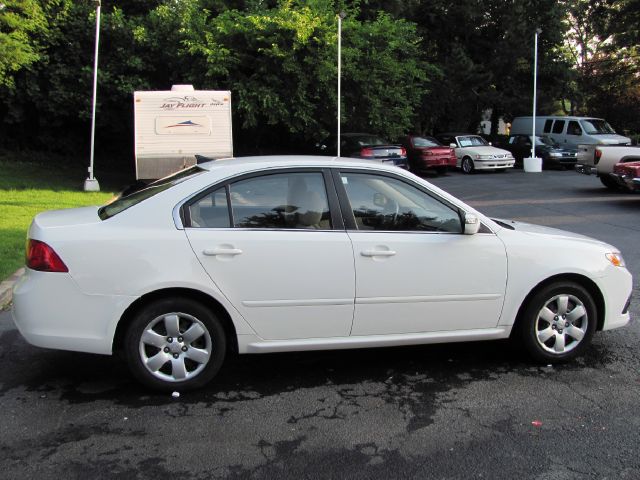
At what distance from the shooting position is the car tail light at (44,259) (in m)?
3.79

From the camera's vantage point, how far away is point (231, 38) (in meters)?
18.2

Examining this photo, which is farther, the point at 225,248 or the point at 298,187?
the point at 298,187

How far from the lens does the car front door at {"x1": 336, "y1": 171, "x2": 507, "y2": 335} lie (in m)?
4.12

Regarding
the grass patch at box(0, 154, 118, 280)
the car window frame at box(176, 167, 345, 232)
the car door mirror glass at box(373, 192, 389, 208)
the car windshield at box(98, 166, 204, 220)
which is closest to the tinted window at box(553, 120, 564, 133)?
the grass patch at box(0, 154, 118, 280)

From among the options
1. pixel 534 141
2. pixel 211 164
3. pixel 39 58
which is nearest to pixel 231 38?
pixel 39 58

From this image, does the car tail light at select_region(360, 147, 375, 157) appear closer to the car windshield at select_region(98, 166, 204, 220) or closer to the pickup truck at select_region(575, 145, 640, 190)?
the pickup truck at select_region(575, 145, 640, 190)

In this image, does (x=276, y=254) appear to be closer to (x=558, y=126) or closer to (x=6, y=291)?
→ (x=6, y=291)

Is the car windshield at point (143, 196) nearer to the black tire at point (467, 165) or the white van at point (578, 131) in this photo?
the black tire at point (467, 165)

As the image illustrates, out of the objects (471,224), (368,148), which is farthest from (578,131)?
(471,224)

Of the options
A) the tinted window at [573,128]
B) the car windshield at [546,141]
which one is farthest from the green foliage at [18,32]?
the tinted window at [573,128]

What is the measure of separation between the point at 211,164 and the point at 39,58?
633 inches

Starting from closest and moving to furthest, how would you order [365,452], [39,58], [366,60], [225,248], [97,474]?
1. [97,474]
2. [365,452]
3. [225,248]
4. [39,58]
5. [366,60]

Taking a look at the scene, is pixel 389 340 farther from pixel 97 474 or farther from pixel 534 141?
pixel 534 141

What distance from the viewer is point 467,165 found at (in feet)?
74.9
